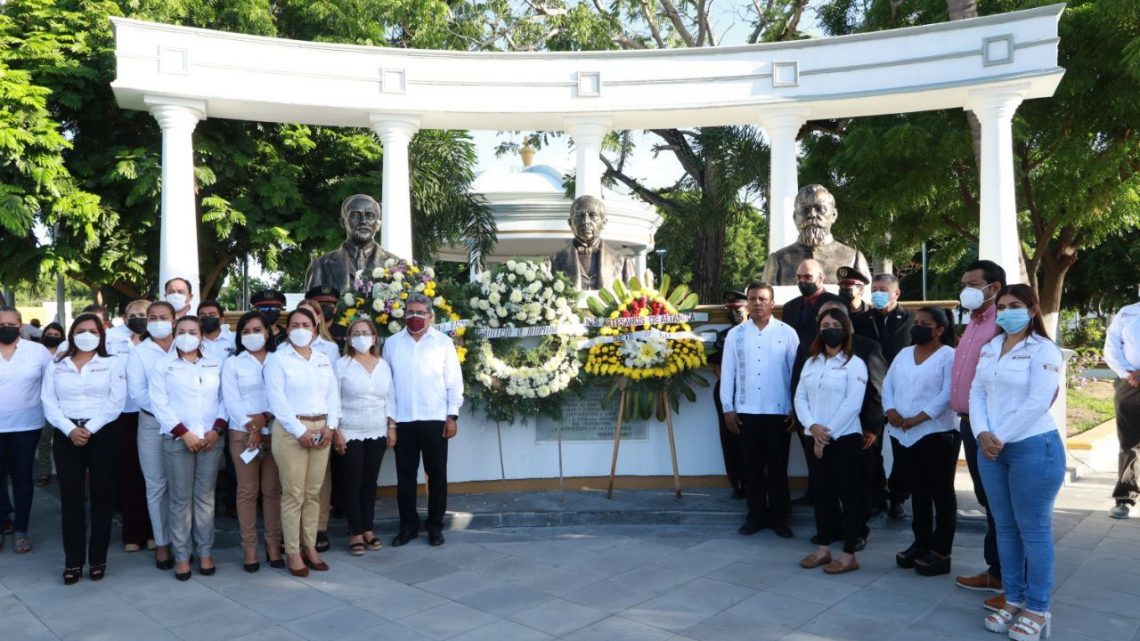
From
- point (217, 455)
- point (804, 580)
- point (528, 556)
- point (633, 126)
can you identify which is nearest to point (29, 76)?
point (633, 126)

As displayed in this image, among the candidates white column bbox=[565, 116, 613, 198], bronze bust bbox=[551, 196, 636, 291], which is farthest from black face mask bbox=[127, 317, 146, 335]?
white column bbox=[565, 116, 613, 198]

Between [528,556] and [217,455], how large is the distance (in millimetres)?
2412

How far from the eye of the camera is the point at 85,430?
5812 millimetres

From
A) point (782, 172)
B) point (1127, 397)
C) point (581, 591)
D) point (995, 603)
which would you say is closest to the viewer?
point (995, 603)

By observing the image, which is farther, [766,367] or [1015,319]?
[766,367]

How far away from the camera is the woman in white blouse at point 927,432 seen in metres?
5.62

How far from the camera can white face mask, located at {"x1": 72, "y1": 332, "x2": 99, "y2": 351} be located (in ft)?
19.4

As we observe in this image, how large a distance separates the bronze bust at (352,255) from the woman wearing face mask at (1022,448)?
6.17 m

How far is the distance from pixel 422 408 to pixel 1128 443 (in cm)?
637

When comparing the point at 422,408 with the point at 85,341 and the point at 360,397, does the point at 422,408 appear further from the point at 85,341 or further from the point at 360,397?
the point at 85,341

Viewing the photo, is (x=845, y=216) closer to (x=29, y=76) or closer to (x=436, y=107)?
(x=436, y=107)

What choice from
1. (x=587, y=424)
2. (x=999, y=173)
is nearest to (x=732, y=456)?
(x=587, y=424)

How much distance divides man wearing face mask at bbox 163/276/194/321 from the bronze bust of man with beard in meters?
5.80

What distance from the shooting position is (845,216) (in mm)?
16656
